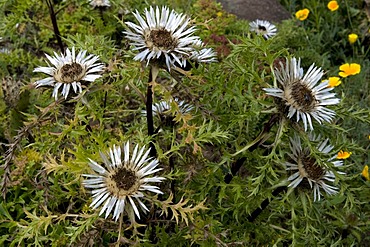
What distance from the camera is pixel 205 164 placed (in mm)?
1945

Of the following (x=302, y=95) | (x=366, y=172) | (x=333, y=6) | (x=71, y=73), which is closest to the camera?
(x=302, y=95)

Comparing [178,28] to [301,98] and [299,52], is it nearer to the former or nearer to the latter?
[301,98]

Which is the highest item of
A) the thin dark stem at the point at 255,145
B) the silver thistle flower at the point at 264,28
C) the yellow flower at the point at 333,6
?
the yellow flower at the point at 333,6

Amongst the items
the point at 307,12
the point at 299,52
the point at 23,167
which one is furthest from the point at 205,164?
the point at 307,12

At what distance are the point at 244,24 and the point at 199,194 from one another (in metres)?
2.05

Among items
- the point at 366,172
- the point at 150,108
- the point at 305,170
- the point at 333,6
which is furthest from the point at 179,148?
the point at 333,6

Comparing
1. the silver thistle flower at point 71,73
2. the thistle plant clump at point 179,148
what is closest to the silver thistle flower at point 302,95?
the thistle plant clump at point 179,148

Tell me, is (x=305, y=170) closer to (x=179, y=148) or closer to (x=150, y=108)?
(x=179, y=148)

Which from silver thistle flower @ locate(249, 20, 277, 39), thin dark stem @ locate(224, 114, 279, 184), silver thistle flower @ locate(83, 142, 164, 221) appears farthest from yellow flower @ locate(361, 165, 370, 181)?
silver thistle flower @ locate(83, 142, 164, 221)

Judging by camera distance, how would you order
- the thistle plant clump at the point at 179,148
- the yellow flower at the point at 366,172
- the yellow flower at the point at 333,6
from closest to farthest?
the thistle plant clump at the point at 179,148
the yellow flower at the point at 366,172
the yellow flower at the point at 333,6

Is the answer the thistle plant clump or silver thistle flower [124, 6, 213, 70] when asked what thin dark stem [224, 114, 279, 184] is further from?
silver thistle flower [124, 6, 213, 70]

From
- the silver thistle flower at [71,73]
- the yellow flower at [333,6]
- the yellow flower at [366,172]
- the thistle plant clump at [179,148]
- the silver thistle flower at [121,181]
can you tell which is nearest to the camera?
the silver thistle flower at [121,181]

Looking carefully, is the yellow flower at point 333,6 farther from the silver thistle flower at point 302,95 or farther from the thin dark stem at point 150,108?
the thin dark stem at point 150,108

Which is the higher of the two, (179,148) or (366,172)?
(366,172)
